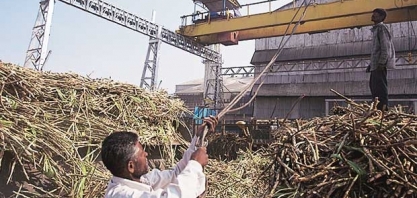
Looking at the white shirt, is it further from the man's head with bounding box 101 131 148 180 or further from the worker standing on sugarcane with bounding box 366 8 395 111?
the worker standing on sugarcane with bounding box 366 8 395 111

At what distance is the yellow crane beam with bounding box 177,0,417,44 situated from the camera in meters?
12.2

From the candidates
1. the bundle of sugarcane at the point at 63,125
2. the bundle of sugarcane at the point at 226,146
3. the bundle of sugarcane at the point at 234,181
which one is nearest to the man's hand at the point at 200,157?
the bundle of sugarcane at the point at 63,125

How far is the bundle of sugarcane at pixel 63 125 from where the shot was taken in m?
2.29

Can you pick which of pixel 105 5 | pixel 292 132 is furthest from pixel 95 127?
pixel 105 5

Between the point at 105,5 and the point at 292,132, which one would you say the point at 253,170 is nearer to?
the point at 292,132

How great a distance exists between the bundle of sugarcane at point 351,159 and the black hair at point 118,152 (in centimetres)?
96

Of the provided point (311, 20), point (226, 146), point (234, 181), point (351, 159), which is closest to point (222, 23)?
point (311, 20)

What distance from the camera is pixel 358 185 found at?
1865 mm

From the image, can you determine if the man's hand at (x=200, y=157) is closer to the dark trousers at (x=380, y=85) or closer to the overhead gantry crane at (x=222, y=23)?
the dark trousers at (x=380, y=85)

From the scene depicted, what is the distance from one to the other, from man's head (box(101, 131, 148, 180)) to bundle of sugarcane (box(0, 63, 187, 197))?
0.97m

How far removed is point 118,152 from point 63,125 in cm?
143

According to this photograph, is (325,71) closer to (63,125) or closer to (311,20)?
(311,20)

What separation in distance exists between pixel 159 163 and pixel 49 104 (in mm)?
1203

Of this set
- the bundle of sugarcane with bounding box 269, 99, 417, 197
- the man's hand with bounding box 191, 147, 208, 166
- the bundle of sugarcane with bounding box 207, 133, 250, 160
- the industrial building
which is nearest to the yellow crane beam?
the industrial building
